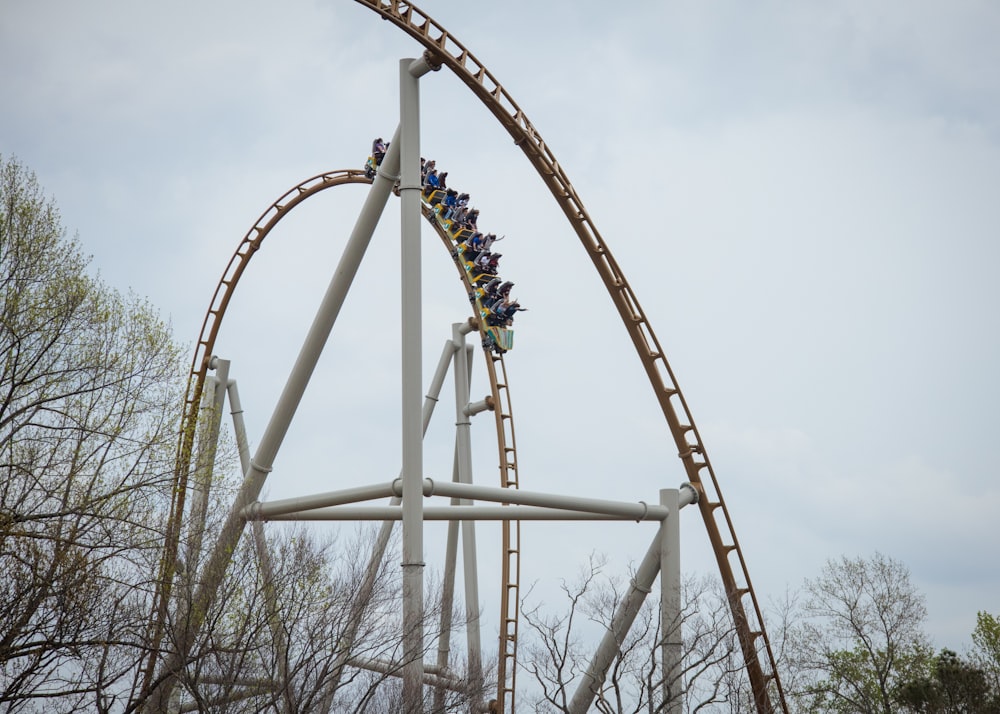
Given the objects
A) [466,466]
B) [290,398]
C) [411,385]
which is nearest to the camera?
[411,385]

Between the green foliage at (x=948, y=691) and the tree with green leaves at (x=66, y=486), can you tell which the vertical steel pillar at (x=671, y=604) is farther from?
the green foliage at (x=948, y=691)

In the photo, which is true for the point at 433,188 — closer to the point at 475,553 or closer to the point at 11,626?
the point at 475,553

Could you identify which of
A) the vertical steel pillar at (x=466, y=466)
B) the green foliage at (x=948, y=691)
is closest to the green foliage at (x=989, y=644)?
the green foliage at (x=948, y=691)

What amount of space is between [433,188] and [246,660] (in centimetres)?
726

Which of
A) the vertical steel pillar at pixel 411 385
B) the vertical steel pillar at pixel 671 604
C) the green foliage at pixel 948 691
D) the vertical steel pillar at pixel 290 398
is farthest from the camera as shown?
the green foliage at pixel 948 691

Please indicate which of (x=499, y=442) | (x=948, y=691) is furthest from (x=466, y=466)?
(x=948, y=691)

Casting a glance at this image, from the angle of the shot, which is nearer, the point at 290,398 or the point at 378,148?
the point at 290,398

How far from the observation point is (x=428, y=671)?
579 inches

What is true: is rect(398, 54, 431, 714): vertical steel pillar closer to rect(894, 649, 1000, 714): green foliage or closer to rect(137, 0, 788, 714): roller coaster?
rect(137, 0, 788, 714): roller coaster

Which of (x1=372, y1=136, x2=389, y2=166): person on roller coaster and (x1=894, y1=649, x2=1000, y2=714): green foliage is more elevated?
(x1=372, y1=136, x2=389, y2=166): person on roller coaster

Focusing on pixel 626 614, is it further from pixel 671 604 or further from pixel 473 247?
pixel 473 247

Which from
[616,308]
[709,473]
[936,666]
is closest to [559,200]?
[616,308]

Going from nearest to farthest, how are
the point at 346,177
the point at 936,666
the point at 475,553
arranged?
the point at 475,553, the point at 346,177, the point at 936,666

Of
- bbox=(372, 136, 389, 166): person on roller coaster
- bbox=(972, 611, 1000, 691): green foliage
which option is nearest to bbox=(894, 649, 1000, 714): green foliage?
bbox=(972, 611, 1000, 691): green foliage
